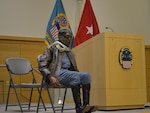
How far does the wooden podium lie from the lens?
4.31m

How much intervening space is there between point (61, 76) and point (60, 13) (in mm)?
3337

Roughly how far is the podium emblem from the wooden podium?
0.14 ft

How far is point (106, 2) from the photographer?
8945mm

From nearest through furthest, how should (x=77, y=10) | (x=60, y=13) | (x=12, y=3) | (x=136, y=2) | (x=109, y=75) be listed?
(x=109, y=75), (x=60, y=13), (x=12, y=3), (x=77, y=10), (x=136, y=2)

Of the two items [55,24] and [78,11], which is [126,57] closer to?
[55,24]

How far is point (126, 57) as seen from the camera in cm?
446

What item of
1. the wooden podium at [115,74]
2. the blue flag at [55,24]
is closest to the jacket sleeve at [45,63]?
the wooden podium at [115,74]

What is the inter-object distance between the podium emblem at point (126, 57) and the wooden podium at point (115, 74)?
1.7 inches

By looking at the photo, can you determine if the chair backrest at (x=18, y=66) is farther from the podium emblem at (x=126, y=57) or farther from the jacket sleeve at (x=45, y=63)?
the podium emblem at (x=126, y=57)

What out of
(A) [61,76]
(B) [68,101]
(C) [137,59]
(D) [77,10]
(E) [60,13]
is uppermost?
(D) [77,10]

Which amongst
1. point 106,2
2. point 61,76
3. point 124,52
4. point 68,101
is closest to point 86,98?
point 61,76

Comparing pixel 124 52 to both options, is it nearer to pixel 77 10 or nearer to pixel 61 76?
pixel 61 76

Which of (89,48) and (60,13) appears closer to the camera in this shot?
(89,48)

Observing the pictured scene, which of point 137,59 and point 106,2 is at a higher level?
point 106,2
